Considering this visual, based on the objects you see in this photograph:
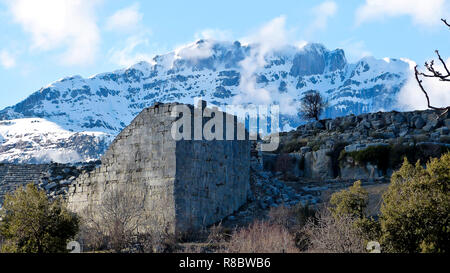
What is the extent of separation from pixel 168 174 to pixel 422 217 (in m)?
7.80

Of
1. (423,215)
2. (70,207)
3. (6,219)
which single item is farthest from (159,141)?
(423,215)

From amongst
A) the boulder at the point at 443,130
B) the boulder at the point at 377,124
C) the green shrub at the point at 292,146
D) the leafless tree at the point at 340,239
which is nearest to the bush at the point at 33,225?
the leafless tree at the point at 340,239

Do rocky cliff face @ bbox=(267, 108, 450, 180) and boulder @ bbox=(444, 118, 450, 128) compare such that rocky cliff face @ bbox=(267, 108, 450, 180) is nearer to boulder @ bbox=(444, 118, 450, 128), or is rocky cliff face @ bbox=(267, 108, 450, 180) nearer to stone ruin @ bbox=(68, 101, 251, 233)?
boulder @ bbox=(444, 118, 450, 128)

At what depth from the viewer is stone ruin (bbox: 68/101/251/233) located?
16.1 meters

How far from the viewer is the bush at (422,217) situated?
10383mm

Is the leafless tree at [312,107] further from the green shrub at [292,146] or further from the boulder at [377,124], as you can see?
the green shrub at [292,146]

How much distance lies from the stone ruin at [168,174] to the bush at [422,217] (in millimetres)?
6511

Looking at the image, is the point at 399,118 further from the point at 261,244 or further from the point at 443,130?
the point at 261,244

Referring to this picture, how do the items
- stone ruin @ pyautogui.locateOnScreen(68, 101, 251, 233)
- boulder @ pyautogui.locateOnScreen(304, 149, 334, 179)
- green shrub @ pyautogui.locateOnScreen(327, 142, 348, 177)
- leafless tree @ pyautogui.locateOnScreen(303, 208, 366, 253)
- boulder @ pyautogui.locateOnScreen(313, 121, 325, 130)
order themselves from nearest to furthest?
1. leafless tree @ pyautogui.locateOnScreen(303, 208, 366, 253)
2. stone ruin @ pyautogui.locateOnScreen(68, 101, 251, 233)
3. green shrub @ pyautogui.locateOnScreen(327, 142, 348, 177)
4. boulder @ pyautogui.locateOnScreen(304, 149, 334, 179)
5. boulder @ pyautogui.locateOnScreen(313, 121, 325, 130)

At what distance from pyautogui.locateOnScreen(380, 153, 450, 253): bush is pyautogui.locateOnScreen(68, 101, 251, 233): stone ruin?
651 cm

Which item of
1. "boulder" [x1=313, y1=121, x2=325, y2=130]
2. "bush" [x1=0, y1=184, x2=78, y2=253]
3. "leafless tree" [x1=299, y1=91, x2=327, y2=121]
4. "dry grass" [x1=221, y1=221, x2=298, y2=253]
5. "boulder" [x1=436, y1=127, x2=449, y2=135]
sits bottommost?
"dry grass" [x1=221, y1=221, x2=298, y2=253]

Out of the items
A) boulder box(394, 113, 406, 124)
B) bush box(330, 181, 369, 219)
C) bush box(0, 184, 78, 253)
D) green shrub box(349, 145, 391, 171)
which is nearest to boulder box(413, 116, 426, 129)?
boulder box(394, 113, 406, 124)

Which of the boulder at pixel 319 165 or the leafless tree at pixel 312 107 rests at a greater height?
the leafless tree at pixel 312 107
